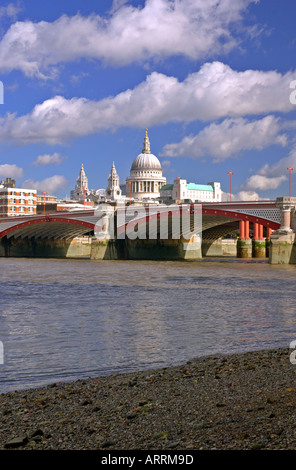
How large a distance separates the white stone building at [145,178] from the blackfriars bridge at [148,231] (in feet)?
338

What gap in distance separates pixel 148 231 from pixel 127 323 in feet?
152

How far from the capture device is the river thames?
11078mm

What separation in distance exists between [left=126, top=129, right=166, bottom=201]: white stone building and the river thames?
480 feet

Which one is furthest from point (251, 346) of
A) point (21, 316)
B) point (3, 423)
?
point (21, 316)

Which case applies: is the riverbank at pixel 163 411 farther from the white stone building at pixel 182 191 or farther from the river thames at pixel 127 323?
the white stone building at pixel 182 191

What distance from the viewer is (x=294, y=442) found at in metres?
5.18

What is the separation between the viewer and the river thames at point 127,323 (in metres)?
11.1

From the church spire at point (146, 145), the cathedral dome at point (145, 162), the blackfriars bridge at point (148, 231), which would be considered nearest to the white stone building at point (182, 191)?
the cathedral dome at point (145, 162)

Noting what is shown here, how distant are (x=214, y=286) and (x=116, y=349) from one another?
18.1 meters

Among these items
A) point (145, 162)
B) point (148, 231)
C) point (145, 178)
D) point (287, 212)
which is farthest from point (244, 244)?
point (145, 162)

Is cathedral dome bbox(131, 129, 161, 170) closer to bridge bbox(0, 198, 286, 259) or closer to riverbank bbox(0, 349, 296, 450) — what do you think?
bridge bbox(0, 198, 286, 259)

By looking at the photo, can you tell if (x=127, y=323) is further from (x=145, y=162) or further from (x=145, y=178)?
(x=145, y=162)
